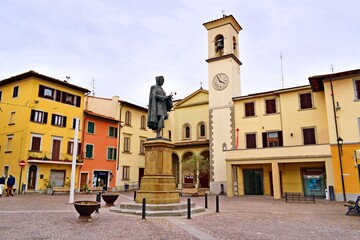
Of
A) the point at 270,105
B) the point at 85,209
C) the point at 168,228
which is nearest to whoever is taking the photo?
the point at 168,228

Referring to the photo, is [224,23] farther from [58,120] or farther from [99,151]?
[58,120]

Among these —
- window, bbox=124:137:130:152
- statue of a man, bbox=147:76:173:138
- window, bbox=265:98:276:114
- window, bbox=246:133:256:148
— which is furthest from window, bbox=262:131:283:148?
window, bbox=124:137:130:152

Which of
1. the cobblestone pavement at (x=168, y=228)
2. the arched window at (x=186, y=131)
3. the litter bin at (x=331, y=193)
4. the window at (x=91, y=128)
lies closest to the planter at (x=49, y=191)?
the window at (x=91, y=128)

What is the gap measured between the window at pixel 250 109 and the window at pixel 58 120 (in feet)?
58.9

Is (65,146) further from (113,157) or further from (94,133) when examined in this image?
(113,157)

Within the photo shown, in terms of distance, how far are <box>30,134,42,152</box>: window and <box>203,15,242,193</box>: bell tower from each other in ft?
53.0

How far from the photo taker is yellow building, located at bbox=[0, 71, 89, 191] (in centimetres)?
2642

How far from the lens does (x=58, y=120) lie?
96.1 feet

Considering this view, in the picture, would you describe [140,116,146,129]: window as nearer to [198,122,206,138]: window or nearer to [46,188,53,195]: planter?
[198,122,206,138]: window

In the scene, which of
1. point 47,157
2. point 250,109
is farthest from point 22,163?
point 250,109

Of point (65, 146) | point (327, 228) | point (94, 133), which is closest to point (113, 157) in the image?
point (94, 133)

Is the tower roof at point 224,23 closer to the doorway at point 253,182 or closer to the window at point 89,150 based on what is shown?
the doorway at point 253,182

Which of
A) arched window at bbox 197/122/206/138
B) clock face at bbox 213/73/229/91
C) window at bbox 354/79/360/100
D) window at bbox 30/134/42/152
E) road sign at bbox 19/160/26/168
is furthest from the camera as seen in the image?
arched window at bbox 197/122/206/138

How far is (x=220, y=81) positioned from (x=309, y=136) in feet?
33.0
